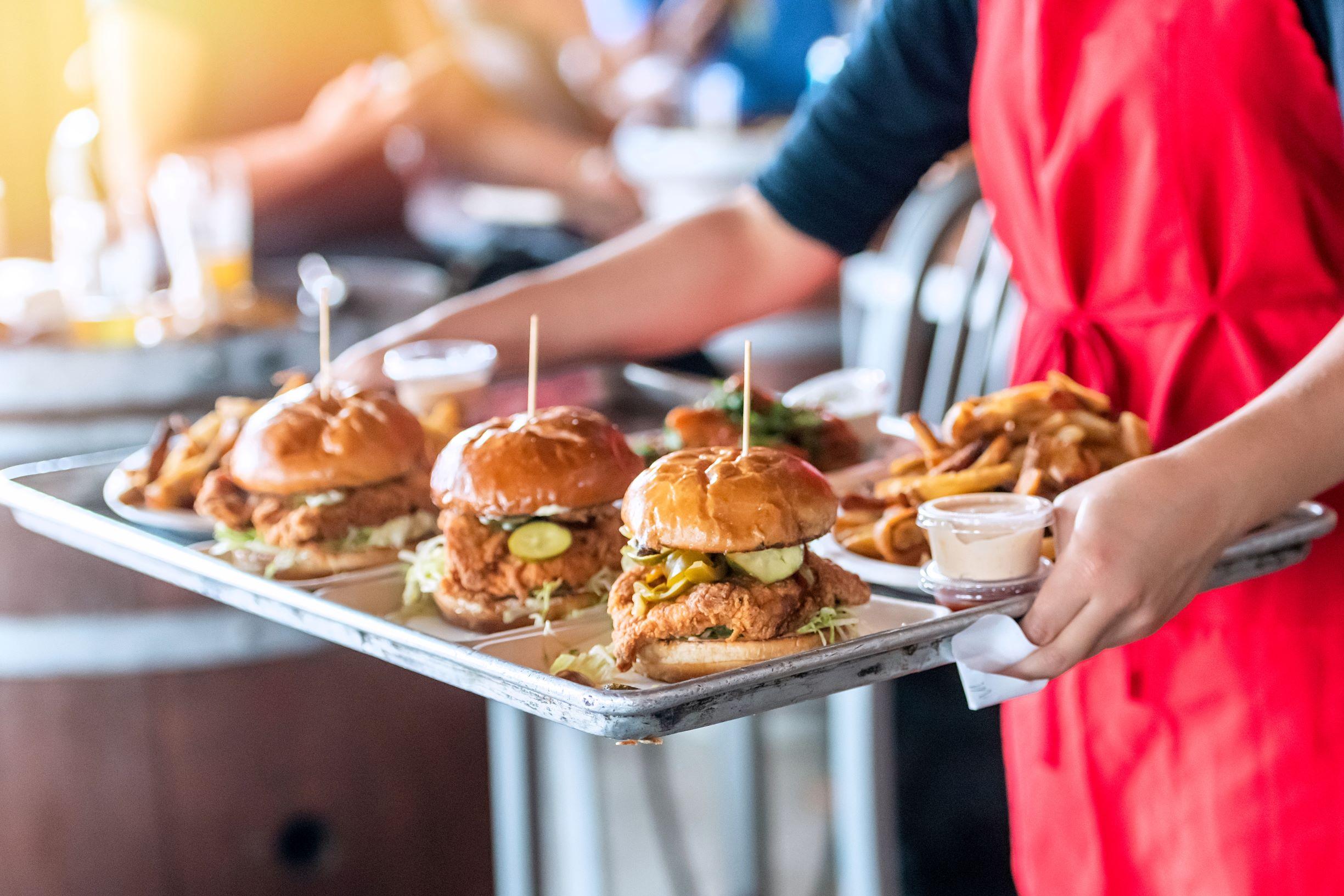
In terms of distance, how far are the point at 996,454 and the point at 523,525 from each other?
591mm

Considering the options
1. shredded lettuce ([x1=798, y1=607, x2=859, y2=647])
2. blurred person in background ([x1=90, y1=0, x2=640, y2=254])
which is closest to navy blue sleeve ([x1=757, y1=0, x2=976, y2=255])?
shredded lettuce ([x1=798, y1=607, x2=859, y2=647])

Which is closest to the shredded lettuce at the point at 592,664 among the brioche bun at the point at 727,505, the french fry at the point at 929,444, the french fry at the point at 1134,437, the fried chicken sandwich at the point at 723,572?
the fried chicken sandwich at the point at 723,572

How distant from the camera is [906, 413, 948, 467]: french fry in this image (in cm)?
179

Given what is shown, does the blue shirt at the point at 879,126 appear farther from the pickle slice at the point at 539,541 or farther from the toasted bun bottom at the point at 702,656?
the toasted bun bottom at the point at 702,656

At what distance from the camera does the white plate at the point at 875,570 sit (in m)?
1.55

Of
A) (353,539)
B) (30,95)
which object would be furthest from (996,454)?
(30,95)

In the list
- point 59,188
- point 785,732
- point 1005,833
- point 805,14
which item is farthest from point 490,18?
point 1005,833

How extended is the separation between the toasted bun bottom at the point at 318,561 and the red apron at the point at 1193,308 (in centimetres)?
91

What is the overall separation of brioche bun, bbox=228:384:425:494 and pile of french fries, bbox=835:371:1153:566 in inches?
24.0

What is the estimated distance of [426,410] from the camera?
225 centimetres

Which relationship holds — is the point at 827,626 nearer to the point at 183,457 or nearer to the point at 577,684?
the point at 577,684

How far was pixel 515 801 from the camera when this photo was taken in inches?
110

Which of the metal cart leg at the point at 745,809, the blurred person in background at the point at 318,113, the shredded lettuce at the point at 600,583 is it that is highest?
the blurred person in background at the point at 318,113

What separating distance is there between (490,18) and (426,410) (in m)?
4.40
